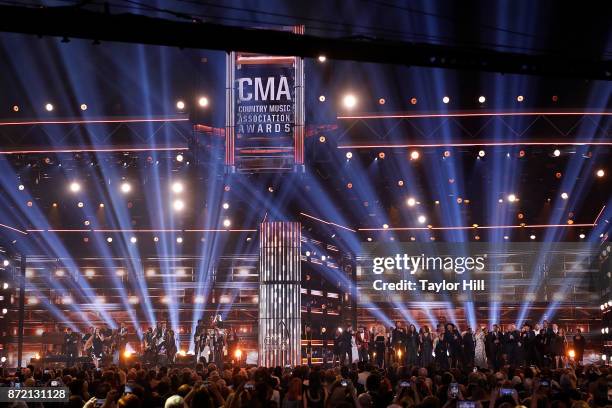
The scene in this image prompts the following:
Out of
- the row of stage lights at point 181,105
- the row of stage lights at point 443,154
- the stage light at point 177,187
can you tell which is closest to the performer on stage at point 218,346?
the stage light at point 177,187

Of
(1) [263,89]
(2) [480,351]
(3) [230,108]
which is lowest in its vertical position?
(2) [480,351]

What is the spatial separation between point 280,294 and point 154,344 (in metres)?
5.58

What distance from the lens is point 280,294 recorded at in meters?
26.5

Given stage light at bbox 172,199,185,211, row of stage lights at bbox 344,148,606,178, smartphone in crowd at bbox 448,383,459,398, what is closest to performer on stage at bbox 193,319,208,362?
stage light at bbox 172,199,185,211

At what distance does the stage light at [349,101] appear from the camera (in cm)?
2341

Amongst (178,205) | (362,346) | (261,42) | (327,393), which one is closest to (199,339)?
(178,205)

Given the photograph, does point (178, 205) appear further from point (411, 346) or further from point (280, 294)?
point (411, 346)

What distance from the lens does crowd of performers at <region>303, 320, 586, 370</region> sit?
1012 inches

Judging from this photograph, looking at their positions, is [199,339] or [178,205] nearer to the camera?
[178,205]

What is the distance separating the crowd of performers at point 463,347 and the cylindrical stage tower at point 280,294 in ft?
4.89

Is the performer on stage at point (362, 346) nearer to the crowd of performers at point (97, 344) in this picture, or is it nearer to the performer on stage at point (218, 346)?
the performer on stage at point (218, 346)

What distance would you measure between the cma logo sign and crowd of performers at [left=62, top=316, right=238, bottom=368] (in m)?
9.03

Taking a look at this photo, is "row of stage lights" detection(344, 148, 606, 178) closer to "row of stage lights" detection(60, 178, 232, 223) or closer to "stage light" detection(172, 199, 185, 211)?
"row of stage lights" detection(60, 178, 232, 223)

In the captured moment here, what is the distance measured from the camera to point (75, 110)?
25828 mm
